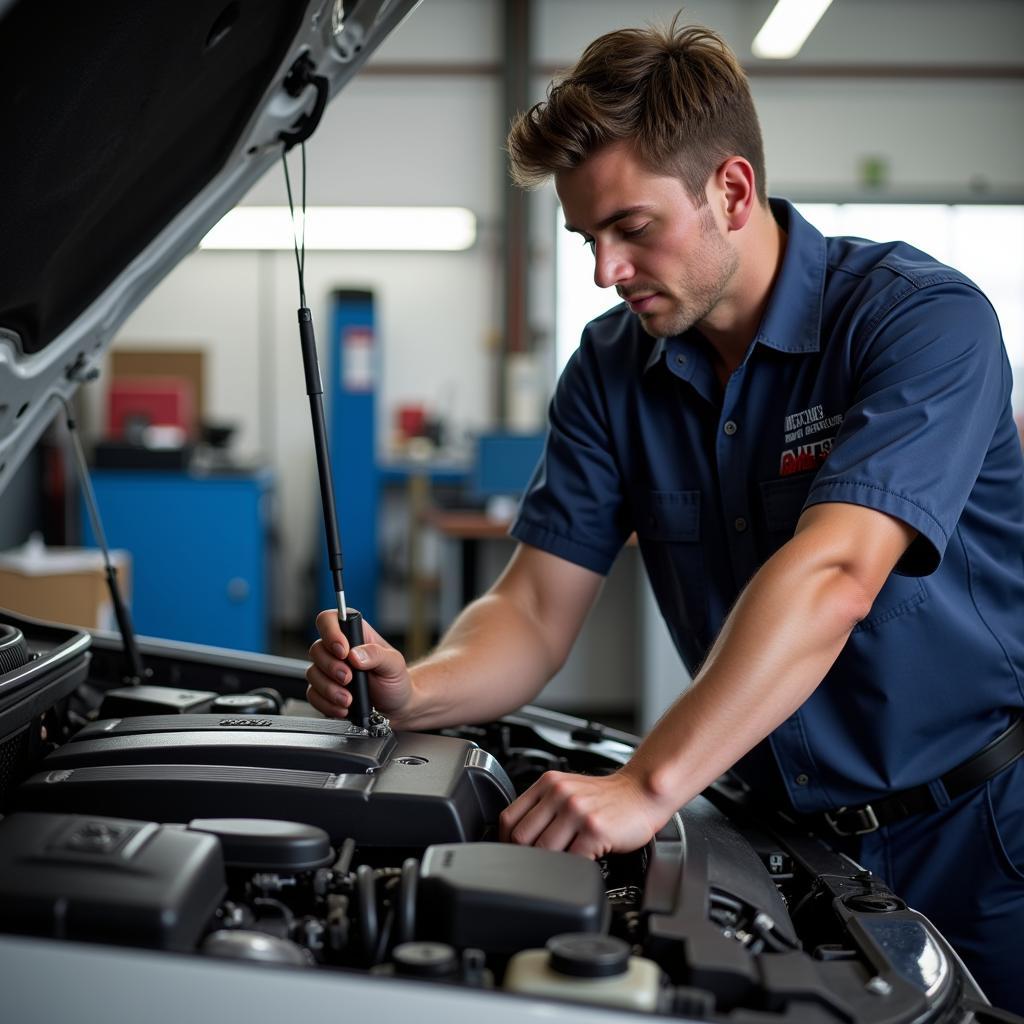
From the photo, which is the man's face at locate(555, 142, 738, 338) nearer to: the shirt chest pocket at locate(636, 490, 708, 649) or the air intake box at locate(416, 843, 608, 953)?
the shirt chest pocket at locate(636, 490, 708, 649)

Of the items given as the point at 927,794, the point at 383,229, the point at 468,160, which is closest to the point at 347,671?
the point at 927,794

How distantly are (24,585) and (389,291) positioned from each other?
3.46m

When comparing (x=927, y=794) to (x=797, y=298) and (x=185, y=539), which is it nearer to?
(x=797, y=298)

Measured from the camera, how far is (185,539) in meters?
5.25

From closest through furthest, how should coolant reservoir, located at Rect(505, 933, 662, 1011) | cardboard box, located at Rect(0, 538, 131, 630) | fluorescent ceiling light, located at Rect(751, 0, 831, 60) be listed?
coolant reservoir, located at Rect(505, 933, 662, 1011) < cardboard box, located at Rect(0, 538, 131, 630) < fluorescent ceiling light, located at Rect(751, 0, 831, 60)

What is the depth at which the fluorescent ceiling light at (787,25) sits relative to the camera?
5211 millimetres

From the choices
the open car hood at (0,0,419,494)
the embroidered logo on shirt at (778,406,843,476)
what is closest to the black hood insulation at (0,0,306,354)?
the open car hood at (0,0,419,494)

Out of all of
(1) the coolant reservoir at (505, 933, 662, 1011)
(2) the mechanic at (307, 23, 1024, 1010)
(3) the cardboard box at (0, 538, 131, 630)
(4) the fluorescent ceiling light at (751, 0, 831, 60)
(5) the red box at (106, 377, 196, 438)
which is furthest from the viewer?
(5) the red box at (106, 377, 196, 438)

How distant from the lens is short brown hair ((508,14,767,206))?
1.22 m

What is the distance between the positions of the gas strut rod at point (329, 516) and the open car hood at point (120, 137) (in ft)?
0.75

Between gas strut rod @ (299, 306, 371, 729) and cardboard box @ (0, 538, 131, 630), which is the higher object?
gas strut rod @ (299, 306, 371, 729)

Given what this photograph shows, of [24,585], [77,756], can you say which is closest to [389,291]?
[24,585]

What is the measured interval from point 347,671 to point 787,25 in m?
5.07

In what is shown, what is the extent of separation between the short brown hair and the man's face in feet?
0.05
